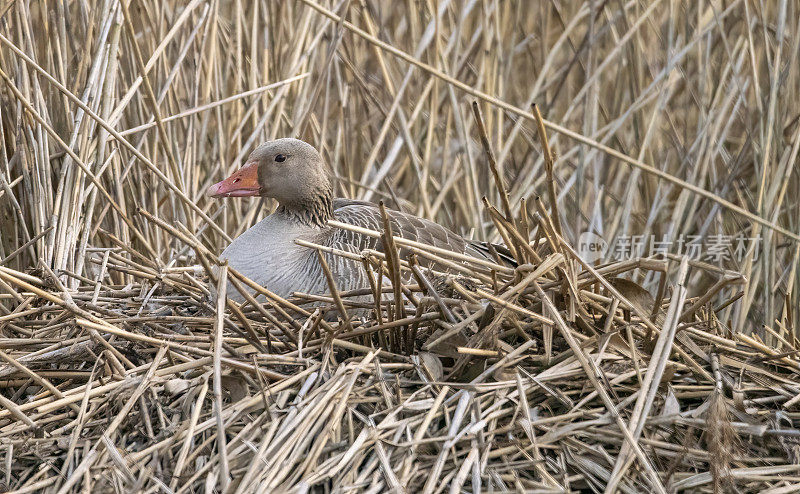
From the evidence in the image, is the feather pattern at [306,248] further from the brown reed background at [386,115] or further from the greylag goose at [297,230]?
the brown reed background at [386,115]

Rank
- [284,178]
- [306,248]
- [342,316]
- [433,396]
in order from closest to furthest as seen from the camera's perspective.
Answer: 1. [433,396]
2. [342,316]
3. [306,248]
4. [284,178]

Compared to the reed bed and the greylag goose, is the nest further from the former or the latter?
the greylag goose

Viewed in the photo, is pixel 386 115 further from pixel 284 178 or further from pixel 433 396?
pixel 433 396

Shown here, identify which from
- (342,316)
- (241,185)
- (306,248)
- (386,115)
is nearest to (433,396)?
(342,316)

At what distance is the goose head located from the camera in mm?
3369

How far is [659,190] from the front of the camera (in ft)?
14.7

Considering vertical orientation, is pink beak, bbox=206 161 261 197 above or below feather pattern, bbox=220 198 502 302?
above

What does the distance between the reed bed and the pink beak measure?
1.00 feet

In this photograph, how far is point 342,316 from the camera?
7.54 feet

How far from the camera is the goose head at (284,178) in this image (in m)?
3.37

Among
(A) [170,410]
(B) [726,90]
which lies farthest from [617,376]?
(B) [726,90]

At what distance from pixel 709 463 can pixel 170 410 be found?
1206 mm

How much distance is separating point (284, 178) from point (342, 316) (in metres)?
1.30

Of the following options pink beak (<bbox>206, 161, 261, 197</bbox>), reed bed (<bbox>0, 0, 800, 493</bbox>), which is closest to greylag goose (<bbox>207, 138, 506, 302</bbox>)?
pink beak (<bbox>206, 161, 261, 197</bbox>)
